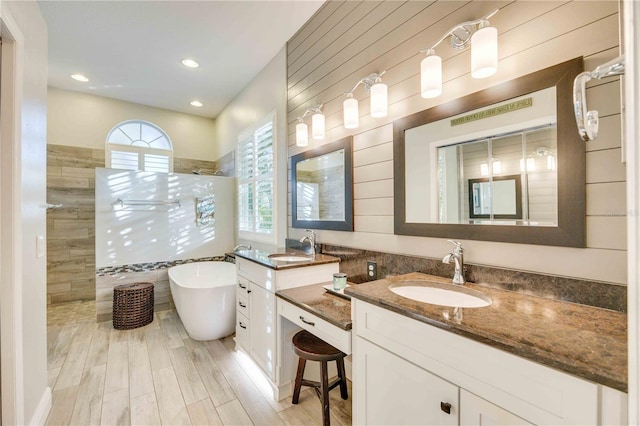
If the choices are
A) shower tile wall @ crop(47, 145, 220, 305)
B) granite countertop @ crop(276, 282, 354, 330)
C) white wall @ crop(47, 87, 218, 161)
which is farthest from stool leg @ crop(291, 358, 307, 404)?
white wall @ crop(47, 87, 218, 161)

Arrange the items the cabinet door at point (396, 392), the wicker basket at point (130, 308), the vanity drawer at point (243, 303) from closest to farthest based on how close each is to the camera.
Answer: the cabinet door at point (396, 392)
the vanity drawer at point (243, 303)
the wicker basket at point (130, 308)

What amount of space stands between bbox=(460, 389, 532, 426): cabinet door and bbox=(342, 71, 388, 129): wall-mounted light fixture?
4.88 ft

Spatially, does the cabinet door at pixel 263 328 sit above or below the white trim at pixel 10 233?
below

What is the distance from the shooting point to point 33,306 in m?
1.59

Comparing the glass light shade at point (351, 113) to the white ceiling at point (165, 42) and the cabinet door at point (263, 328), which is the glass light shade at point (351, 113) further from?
the cabinet door at point (263, 328)

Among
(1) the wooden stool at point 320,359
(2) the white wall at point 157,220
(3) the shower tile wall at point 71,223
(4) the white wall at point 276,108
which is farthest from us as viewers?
(3) the shower tile wall at point 71,223

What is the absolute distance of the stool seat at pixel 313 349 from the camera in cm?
150

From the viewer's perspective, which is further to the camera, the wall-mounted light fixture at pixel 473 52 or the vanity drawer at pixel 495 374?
the wall-mounted light fixture at pixel 473 52

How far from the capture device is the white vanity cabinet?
2.18 feet

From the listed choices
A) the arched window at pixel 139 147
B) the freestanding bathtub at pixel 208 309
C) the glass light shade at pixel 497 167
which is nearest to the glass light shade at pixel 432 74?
the glass light shade at pixel 497 167

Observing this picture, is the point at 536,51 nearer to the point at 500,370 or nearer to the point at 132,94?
the point at 500,370

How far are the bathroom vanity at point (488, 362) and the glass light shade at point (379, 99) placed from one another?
1092 mm

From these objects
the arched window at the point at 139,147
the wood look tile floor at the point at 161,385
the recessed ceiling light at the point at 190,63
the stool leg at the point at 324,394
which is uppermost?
the recessed ceiling light at the point at 190,63

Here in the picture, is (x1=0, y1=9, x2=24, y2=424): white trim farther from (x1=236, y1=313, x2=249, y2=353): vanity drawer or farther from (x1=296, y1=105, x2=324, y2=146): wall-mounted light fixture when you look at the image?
(x1=296, y1=105, x2=324, y2=146): wall-mounted light fixture
